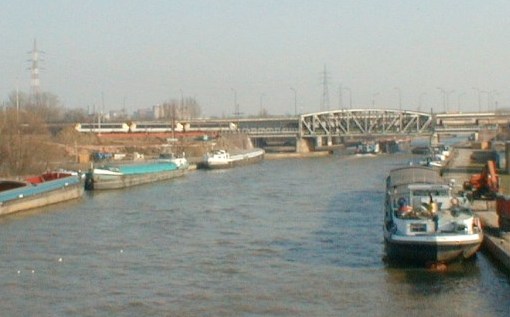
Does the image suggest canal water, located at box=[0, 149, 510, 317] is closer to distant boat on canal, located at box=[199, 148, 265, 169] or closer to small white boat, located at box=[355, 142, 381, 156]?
distant boat on canal, located at box=[199, 148, 265, 169]

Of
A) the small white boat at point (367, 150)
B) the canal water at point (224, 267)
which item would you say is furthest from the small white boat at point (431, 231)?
the small white boat at point (367, 150)

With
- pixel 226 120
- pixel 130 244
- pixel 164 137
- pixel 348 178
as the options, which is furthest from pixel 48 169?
pixel 226 120

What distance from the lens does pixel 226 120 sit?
332 ft

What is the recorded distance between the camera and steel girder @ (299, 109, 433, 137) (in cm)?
9712

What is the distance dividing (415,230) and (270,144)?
85558 mm

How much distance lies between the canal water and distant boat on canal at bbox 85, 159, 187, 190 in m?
8.87

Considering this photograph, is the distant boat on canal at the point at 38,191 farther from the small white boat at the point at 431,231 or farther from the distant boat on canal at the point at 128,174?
the small white boat at the point at 431,231

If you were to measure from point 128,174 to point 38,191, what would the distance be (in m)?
12.3

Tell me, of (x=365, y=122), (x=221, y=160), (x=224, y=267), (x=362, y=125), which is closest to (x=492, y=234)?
(x=224, y=267)

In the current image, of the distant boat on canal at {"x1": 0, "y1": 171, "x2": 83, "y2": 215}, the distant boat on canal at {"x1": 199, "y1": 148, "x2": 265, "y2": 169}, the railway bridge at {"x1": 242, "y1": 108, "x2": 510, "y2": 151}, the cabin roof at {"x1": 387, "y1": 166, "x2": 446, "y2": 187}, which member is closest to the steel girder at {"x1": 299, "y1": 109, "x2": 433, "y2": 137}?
the railway bridge at {"x1": 242, "y1": 108, "x2": 510, "y2": 151}

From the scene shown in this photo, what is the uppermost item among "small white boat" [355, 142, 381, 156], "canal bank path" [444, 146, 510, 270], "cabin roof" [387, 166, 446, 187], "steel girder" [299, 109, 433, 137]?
"steel girder" [299, 109, 433, 137]

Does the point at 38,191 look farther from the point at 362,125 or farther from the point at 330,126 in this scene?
the point at 362,125

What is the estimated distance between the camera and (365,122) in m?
101

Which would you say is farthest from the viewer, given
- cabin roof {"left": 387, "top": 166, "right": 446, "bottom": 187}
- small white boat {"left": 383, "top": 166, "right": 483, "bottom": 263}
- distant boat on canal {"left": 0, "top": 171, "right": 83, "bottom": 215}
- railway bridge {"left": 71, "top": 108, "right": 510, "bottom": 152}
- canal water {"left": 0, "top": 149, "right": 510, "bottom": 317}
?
railway bridge {"left": 71, "top": 108, "right": 510, "bottom": 152}
